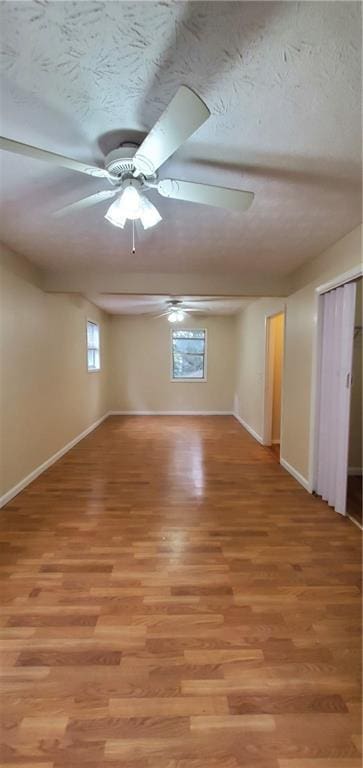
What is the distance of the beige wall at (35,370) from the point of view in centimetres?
300

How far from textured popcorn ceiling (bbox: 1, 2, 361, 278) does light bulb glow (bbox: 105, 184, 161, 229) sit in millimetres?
235

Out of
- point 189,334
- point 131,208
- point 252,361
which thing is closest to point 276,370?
point 252,361

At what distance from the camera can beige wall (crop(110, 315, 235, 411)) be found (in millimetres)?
7551

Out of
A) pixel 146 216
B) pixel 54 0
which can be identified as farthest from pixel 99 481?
pixel 54 0

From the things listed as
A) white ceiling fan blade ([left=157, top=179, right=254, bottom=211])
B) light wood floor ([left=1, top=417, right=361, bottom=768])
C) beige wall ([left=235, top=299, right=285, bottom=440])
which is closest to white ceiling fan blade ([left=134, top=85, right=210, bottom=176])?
white ceiling fan blade ([left=157, top=179, right=254, bottom=211])

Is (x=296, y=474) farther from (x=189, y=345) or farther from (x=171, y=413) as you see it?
(x=189, y=345)

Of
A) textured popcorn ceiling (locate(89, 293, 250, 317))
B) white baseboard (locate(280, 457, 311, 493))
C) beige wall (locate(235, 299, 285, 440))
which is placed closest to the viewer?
white baseboard (locate(280, 457, 311, 493))

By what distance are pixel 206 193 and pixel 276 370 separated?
3.92m

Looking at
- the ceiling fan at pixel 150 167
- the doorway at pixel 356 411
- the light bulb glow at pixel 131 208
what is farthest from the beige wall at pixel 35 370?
the doorway at pixel 356 411

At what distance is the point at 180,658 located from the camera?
1.48m

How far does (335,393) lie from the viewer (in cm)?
289

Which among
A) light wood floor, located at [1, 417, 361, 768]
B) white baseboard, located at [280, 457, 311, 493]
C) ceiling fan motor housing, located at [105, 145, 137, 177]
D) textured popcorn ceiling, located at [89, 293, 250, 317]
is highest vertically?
textured popcorn ceiling, located at [89, 293, 250, 317]

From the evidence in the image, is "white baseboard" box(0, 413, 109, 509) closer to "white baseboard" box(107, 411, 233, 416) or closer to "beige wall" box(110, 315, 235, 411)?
"white baseboard" box(107, 411, 233, 416)

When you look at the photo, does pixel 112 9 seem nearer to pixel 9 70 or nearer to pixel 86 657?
pixel 9 70
